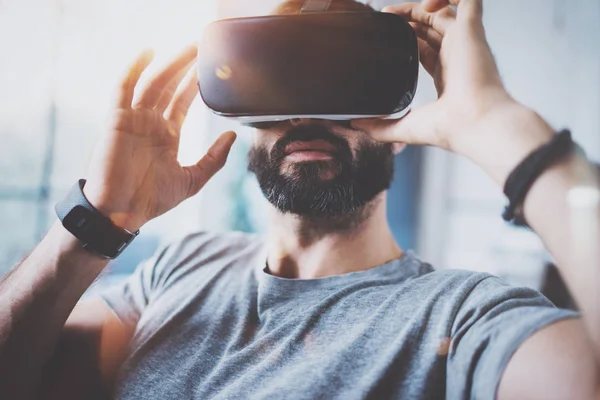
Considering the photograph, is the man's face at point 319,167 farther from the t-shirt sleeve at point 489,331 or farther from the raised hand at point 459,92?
the t-shirt sleeve at point 489,331

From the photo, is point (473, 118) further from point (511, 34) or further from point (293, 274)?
point (511, 34)

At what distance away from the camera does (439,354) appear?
481 mm

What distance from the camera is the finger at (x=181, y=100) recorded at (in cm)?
67

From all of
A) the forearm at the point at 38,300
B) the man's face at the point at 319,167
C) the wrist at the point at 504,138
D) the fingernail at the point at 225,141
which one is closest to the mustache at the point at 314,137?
the man's face at the point at 319,167

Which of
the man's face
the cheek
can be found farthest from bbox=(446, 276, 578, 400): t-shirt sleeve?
the cheek

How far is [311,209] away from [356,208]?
0.07m

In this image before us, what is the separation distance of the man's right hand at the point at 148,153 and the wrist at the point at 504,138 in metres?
0.39

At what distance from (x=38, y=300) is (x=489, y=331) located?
0.57 m

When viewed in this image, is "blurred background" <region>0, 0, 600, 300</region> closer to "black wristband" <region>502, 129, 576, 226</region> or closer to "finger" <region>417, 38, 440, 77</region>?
"finger" <region>417, 38, 440, 77</region>

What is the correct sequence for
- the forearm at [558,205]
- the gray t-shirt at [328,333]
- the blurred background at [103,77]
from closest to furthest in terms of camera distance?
the forearm at [558,205] → the gray t-shirt at [328,333] → the blurred background at [103,77]

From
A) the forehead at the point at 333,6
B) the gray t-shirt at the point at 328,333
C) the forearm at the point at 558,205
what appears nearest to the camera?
the forearm at the point at 558,205

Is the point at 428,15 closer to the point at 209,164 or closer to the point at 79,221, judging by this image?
the point at 209,164

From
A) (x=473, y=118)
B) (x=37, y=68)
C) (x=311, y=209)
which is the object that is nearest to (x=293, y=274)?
(x=311, y=209)

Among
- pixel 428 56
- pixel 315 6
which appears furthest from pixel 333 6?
pixel 428 56
